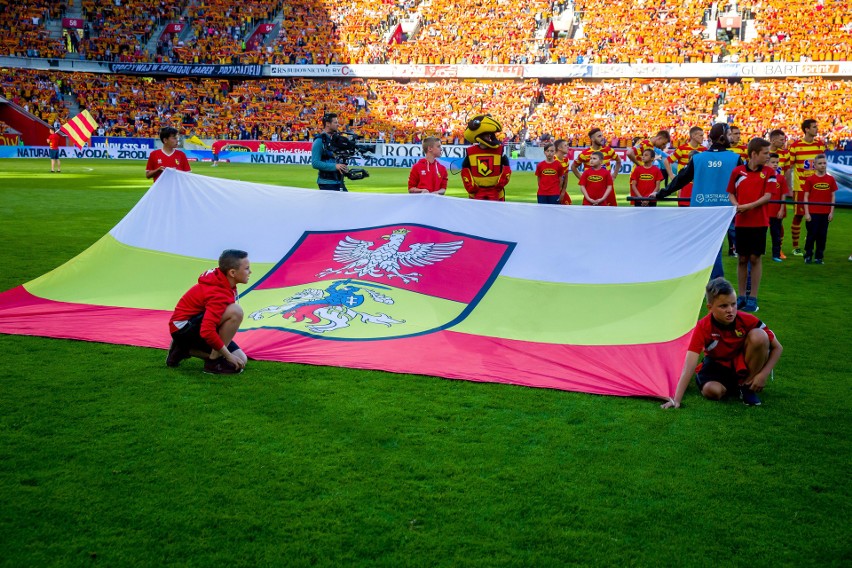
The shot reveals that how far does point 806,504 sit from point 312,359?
11.1 feet

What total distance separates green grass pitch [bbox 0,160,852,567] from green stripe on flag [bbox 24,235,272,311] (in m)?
A: 1.15

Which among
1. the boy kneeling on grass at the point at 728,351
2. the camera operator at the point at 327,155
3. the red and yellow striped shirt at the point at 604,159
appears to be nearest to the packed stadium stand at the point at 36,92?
the red and yellow striped shirt at the point at 604,159

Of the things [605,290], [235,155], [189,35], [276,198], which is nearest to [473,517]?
[605,290]

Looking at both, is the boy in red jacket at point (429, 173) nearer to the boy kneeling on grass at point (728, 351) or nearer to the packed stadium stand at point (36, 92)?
the boy kneeling on grass at point (728, 351)

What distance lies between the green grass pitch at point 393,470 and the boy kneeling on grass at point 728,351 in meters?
0.13

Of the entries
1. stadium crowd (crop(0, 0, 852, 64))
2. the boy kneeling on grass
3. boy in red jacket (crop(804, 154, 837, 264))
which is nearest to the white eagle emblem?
the boy kneeling on grass

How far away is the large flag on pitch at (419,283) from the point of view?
5707 mm

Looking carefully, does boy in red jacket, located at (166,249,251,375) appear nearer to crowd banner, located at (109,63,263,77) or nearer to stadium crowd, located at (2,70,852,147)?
stadium crowd, located at (2,70,852,147)

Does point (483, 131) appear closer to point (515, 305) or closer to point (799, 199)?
point (515, 305)

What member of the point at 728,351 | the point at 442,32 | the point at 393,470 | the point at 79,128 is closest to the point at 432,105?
the point at 442,32

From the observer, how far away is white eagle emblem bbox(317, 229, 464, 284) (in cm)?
693

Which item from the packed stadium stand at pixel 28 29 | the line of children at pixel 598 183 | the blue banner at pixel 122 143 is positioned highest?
the packed stadium stand at pixel 28 29

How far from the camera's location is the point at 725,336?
4992 millimetres

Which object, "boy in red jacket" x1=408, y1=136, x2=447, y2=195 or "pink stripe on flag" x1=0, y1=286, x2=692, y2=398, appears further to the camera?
"boy in red jacket" x1=408, y1=136, x2=447, y2=195
